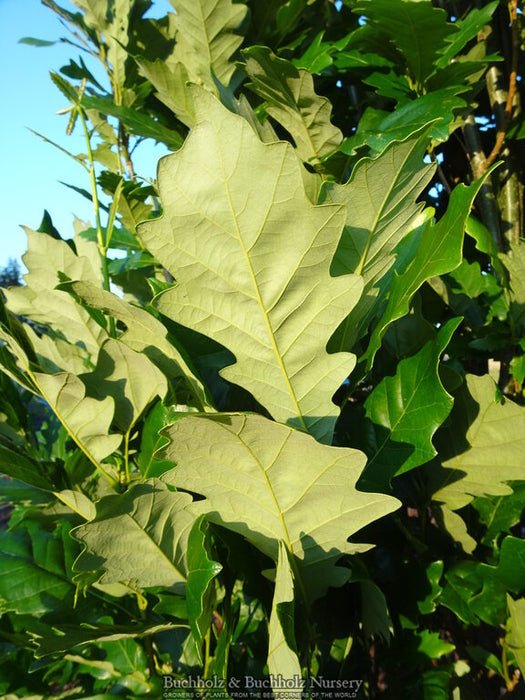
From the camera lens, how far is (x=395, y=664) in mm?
812

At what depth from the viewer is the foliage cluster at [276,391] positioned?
522mm

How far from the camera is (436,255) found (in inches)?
21.1

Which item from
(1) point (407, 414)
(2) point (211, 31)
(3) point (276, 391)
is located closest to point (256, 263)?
(3) point (276, 391)

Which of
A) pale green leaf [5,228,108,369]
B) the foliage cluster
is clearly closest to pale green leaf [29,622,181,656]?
the foliage cluster

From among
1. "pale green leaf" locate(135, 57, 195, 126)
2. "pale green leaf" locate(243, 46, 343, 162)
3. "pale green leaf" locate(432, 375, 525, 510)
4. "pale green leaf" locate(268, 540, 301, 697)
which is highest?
"pale green leaf" locate(135, 57, 195, 126)

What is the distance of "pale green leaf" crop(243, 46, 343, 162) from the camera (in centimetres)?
77

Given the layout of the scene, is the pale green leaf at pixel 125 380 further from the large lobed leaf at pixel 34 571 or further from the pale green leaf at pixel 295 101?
the pale green leaf at pixel 295 101

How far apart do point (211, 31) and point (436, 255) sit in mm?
725

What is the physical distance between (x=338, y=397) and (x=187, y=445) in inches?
21.3

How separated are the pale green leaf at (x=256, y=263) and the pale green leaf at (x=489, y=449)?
11.0 inches

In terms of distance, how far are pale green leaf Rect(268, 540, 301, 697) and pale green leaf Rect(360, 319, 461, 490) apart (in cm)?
18

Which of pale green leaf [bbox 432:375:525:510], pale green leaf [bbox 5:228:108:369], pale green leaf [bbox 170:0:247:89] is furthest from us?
pale green leaf [bbox 170:0:247:89]

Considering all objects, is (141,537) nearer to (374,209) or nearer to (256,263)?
(256,263)

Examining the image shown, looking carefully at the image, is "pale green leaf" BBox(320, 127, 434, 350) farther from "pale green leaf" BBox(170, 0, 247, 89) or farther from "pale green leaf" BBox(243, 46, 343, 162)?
"pale green leaf" BBox(170, 0, 247, 89)
